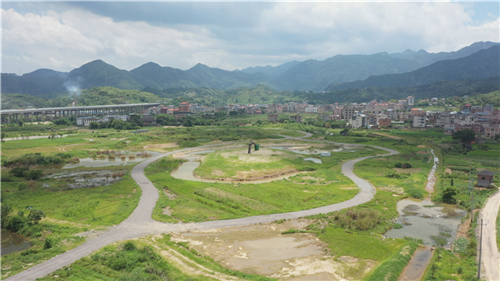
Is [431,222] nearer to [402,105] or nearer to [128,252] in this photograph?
[128,252]

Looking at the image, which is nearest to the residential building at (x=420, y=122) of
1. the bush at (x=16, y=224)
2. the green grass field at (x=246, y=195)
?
the green grass field at (x=246, y=195)

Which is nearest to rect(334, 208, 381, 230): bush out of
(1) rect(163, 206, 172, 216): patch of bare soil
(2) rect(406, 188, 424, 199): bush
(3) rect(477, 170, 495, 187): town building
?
(2) rect(406, 188, 424, 199): bush

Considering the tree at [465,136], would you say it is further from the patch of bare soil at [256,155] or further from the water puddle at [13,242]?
the water puddle at [13,242]

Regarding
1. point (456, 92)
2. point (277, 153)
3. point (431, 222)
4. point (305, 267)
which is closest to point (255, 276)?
point (305, 267)

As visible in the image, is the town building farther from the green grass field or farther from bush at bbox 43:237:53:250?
bush at bbox 43:237:53:250

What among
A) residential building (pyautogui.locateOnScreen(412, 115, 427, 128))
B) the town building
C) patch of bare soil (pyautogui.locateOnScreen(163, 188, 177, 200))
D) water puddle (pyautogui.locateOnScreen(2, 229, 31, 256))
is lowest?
water puddle (pyautogui.locateOnScreen(2, 229, 31, 256))

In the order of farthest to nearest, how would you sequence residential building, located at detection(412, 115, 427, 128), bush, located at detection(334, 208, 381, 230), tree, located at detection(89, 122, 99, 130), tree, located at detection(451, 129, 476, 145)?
1. tree, located at detection(89, 122, 99, 130)
2. residential building, located at detection(412, 115, 427, 128)
3. tree, located at detection(451, 129, 476, 145)
4. bush, located at detection(334, 208, 381, 230)
